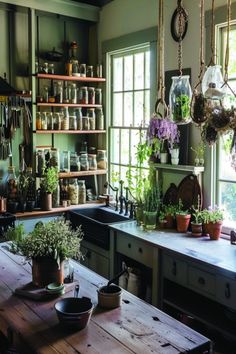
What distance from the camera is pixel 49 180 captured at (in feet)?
14.3

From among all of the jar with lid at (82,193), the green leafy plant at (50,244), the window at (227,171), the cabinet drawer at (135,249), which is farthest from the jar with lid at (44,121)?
the green leafy plant at (50,244)

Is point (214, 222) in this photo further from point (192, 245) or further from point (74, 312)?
point (74, 312)

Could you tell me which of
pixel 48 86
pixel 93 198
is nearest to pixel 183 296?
pixel 93 198

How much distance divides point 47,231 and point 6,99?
6.81 feet

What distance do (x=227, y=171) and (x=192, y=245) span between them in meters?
0.74

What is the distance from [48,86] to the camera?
465 centimetres

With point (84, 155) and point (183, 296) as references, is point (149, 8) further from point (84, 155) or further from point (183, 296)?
point (183, 296)

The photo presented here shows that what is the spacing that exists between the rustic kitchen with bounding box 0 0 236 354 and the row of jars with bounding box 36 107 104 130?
0.04ft

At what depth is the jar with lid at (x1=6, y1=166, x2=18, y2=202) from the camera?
4.32 m

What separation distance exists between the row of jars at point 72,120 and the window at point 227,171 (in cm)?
172

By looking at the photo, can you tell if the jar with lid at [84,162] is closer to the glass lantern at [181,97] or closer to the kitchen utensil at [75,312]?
the glass lantern at [181,97]

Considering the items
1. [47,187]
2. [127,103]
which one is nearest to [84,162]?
[47,187]

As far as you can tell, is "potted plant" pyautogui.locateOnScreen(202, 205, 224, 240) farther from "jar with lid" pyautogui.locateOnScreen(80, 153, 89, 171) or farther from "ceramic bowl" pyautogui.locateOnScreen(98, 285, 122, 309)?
"jar with lid" pyautogui.locateOnScreen(80, 153, 89, 171)

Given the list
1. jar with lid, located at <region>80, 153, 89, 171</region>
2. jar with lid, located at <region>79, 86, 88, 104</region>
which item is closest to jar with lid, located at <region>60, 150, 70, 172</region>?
jar with lid, located at <region>80, 153, 89, 171</region>
